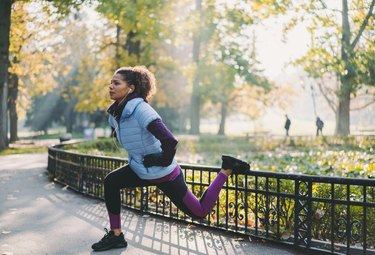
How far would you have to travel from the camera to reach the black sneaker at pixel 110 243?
5.13m

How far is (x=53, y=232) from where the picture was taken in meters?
6.13

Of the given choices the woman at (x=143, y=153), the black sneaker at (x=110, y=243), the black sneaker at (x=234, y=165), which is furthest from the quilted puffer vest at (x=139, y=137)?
the black sneaker at (x=110, y=243)

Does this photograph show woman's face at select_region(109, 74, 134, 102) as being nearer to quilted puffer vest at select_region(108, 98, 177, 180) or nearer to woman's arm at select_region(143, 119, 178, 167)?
quilted puffer vest at select_region(108, 98, 177, 180)

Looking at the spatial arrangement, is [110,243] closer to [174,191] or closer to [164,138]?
[174,191]

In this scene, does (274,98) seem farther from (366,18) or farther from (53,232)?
(53,232)

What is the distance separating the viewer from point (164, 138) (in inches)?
175

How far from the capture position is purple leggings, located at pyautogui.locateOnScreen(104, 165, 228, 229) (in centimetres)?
479

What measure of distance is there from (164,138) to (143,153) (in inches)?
14.6

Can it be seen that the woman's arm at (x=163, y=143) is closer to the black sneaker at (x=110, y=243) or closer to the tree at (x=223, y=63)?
the black sneaker at (x=110, y=243)

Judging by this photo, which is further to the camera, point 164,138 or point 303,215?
point 303,215

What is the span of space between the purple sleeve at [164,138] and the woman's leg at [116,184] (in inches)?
23.6

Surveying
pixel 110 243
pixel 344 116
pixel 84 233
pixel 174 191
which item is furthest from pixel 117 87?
pixel 344 116

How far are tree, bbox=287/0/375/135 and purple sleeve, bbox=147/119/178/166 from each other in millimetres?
18520

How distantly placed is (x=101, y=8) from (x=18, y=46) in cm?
1326
